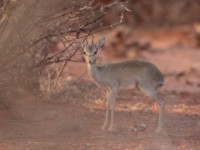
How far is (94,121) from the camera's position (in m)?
9.53

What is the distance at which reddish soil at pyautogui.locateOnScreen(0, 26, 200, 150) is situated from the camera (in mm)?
8031

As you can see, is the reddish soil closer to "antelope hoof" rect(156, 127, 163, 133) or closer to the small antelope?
"antelope hoof" rect(156, 127, 163, 133)

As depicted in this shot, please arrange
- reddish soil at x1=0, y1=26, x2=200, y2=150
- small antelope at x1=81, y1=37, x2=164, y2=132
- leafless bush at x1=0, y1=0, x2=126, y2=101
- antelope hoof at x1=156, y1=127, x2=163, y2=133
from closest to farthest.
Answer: reddish soil at x1=0, y1=26, x2=200, y2=150
leafless bush at x1=0, y1=0, x2=126, y2=101
antelope hoof at x1=156, y1=127, x2=163, y2=133
small antelope at x1=81, y1=37, x2=164, y2=132

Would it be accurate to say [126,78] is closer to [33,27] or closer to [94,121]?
[94,121]

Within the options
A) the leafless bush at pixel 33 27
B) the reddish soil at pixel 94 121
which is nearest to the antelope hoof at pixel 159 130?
the reddish soil at pixel 94 121

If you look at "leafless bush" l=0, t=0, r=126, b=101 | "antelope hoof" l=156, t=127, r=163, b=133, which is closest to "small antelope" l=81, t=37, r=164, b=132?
"antelope hoof" l=156, t=127, r=163, b=133

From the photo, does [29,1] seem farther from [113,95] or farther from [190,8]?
[190,8]

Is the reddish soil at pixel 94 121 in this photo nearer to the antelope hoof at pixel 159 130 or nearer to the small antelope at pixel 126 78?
the antelope hoof at pixel 159 130

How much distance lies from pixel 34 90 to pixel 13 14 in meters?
2.14

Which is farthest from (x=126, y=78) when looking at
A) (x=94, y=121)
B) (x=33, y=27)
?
(x=33, y=27)

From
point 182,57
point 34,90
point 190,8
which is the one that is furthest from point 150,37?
point 34,90

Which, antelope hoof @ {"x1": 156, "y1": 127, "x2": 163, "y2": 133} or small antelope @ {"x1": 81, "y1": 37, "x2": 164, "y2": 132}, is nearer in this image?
antelope hoof @ {"x1": 156, "y1": 127, "x2": 163, "y2": 133}

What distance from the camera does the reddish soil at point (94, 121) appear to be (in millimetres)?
8031

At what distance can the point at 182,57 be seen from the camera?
18.8 meters
